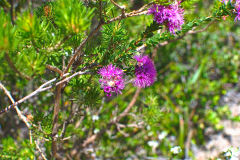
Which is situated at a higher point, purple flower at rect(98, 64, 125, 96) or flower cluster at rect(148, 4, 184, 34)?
flower cluster at rect(148, 4, 184, 34)

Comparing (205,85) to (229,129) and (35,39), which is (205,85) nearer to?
(229,129)

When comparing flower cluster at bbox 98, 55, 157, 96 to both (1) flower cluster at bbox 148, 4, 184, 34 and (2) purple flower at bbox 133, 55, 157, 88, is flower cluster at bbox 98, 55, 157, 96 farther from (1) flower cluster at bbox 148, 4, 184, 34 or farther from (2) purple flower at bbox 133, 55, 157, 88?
(1) flower cluster at bbox 148, 4, 184, 34

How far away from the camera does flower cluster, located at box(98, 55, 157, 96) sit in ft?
2.41

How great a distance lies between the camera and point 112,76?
0.74 m

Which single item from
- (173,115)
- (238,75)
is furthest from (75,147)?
(238,75)

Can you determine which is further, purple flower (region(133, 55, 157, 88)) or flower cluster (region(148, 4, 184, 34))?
purple flower (region(133, 55, 157, 88))

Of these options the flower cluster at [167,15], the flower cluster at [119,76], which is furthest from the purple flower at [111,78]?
the flower cluster at [167,15]

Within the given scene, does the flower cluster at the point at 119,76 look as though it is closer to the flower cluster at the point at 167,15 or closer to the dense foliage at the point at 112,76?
the dense foliage at the point at 112,76

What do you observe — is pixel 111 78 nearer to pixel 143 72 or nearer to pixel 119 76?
pixel 119 76

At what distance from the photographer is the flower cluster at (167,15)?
690 millimetres

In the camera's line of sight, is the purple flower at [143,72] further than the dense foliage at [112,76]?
Yes

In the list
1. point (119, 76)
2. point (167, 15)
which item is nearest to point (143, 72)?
point (119, 76)

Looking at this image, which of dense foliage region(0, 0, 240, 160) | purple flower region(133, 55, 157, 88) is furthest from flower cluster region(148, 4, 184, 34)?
purple flower region(133, 55, 157, 88)

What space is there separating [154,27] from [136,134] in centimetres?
157
